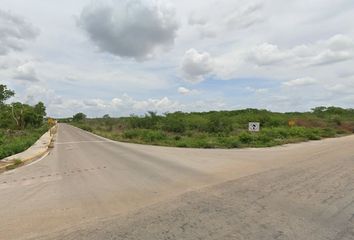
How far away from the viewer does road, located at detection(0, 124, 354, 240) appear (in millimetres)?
5699

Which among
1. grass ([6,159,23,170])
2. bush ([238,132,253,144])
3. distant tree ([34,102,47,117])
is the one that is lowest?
grass ([6,159,23,170])

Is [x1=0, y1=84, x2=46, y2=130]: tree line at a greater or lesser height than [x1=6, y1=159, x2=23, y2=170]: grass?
→ greater

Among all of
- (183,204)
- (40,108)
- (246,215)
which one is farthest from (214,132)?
(40,108)

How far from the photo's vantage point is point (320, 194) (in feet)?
27.1

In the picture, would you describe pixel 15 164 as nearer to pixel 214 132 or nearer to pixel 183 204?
pixel 183 204

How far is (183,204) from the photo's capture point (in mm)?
7402

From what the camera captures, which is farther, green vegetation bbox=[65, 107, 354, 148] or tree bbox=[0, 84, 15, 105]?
tree bbox=[0, 84, 15, 105]

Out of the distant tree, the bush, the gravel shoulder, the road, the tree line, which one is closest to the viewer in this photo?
the gravel shoulder

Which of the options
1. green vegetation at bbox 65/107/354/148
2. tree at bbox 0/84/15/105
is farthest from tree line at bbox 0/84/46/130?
green vegetation at bbox 65/107/354/148

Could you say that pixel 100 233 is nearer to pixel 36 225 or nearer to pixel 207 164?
pixel 36 225

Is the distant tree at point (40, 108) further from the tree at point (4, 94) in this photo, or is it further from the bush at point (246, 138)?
the bush at point (246, 138)

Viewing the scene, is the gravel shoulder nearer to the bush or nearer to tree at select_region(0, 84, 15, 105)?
the bush

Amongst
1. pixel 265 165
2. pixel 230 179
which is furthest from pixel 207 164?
pixel 230 179

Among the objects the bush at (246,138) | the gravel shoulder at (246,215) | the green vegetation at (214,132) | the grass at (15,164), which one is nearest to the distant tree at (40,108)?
the green vegetation at (214,132)
